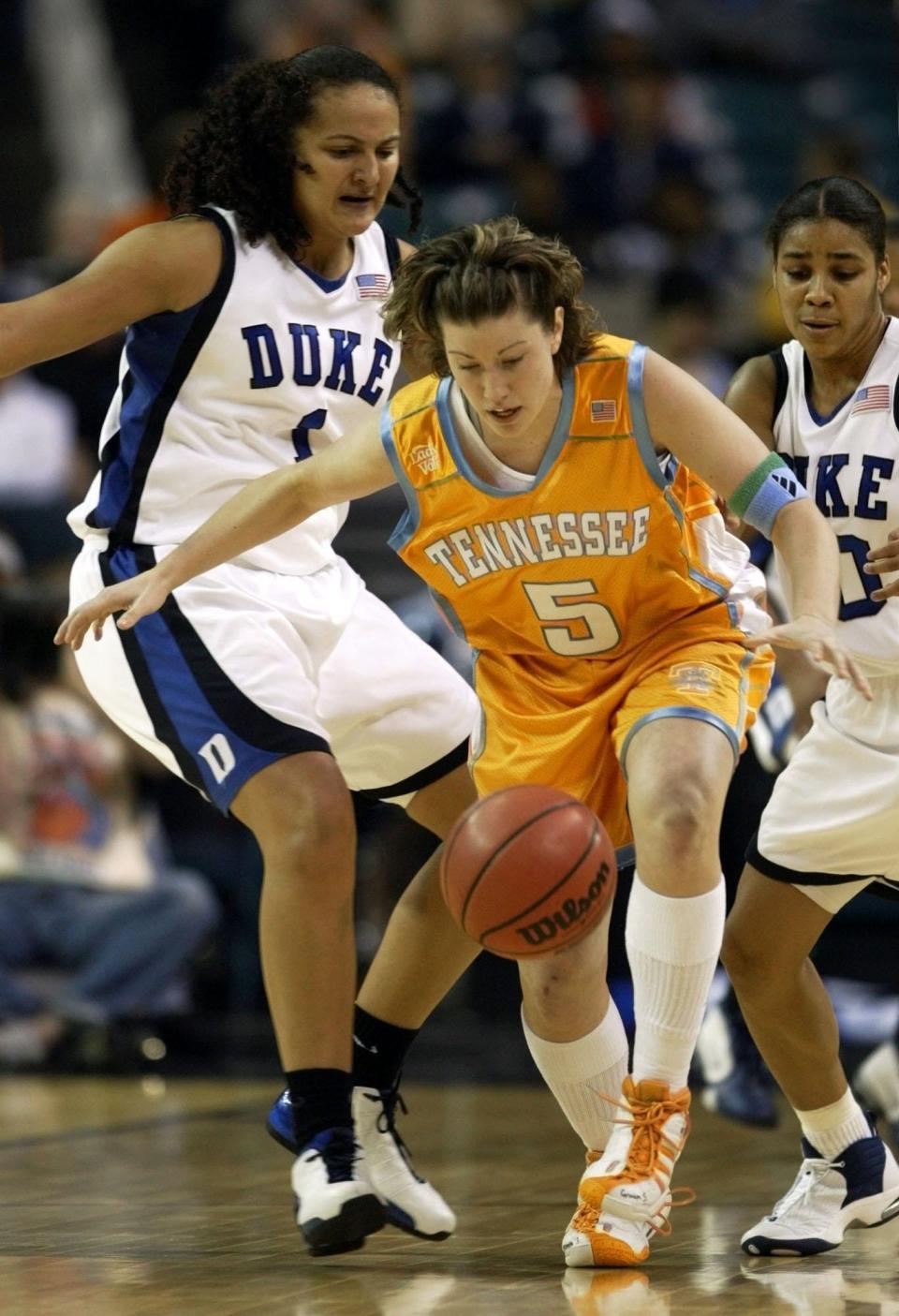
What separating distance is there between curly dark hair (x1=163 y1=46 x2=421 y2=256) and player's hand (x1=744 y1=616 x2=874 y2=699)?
1.51m

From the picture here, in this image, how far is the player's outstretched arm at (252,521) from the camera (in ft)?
13.0

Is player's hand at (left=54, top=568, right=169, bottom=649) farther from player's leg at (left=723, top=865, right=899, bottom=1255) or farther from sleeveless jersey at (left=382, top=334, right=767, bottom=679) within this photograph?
player's leg at (left=723, top=865, right=899, bottom=1255)

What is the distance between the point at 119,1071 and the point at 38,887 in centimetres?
83

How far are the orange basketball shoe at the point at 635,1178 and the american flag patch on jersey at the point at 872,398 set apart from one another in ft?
4.67

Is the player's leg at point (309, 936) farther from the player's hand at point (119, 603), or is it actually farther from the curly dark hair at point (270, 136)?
the curly dark hair at point (270, 136)

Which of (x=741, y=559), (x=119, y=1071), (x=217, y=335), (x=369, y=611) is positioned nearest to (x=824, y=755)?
(x=741, y=559)

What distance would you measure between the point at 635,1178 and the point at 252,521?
142cm

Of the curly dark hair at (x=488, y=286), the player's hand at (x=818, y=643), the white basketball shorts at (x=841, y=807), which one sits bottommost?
the white basketball shorts at (x=841, y=807)

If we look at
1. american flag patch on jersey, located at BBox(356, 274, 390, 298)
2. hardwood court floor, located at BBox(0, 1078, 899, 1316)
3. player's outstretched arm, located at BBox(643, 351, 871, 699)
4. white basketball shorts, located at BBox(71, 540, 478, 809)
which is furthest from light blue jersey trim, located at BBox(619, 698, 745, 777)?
american flag patch on jersey, located at BBox(356, 274, 390, 298)

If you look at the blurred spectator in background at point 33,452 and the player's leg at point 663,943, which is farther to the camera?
the blurred spectator in background at point 33,452

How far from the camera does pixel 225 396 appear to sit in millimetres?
4332

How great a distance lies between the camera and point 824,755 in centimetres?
429

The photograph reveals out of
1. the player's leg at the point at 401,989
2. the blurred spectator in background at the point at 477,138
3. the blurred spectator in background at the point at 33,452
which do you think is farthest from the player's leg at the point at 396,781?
the blurred spectator in background at the point at 477,138

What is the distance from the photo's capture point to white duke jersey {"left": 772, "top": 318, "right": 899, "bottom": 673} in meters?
4.18
